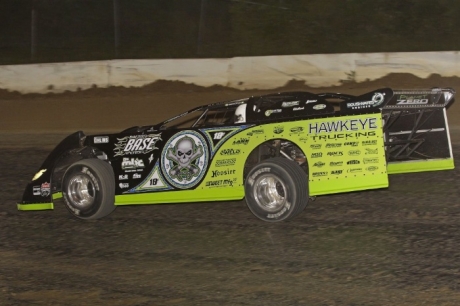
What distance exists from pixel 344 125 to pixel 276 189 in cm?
100

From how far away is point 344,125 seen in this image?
7.25 meters

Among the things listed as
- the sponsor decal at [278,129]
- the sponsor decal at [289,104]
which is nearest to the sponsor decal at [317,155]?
the sponsor decal at [278,129]

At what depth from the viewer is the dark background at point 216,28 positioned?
1861cm

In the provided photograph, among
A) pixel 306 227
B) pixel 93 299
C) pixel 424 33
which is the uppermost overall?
pixel 424 33

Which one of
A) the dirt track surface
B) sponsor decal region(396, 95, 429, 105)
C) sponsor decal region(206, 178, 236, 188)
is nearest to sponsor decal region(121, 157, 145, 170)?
the dirt track surface

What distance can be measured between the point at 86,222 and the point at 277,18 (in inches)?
484

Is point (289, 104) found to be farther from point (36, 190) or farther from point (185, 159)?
point (36, 190)

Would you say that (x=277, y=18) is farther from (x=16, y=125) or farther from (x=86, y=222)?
(x=86, y=222)

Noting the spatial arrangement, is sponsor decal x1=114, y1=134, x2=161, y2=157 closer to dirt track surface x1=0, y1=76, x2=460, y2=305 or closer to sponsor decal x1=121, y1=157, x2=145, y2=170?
sponsor decal x1=121, y1=157, x2=145, y2=170

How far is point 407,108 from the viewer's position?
7.77 m

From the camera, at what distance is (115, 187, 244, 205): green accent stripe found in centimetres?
796

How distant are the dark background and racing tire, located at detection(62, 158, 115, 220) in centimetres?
1071

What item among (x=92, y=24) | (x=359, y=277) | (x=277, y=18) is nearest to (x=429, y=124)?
(x=359, y=277)

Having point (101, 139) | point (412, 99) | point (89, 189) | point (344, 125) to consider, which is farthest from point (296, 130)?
point (89, 189)
